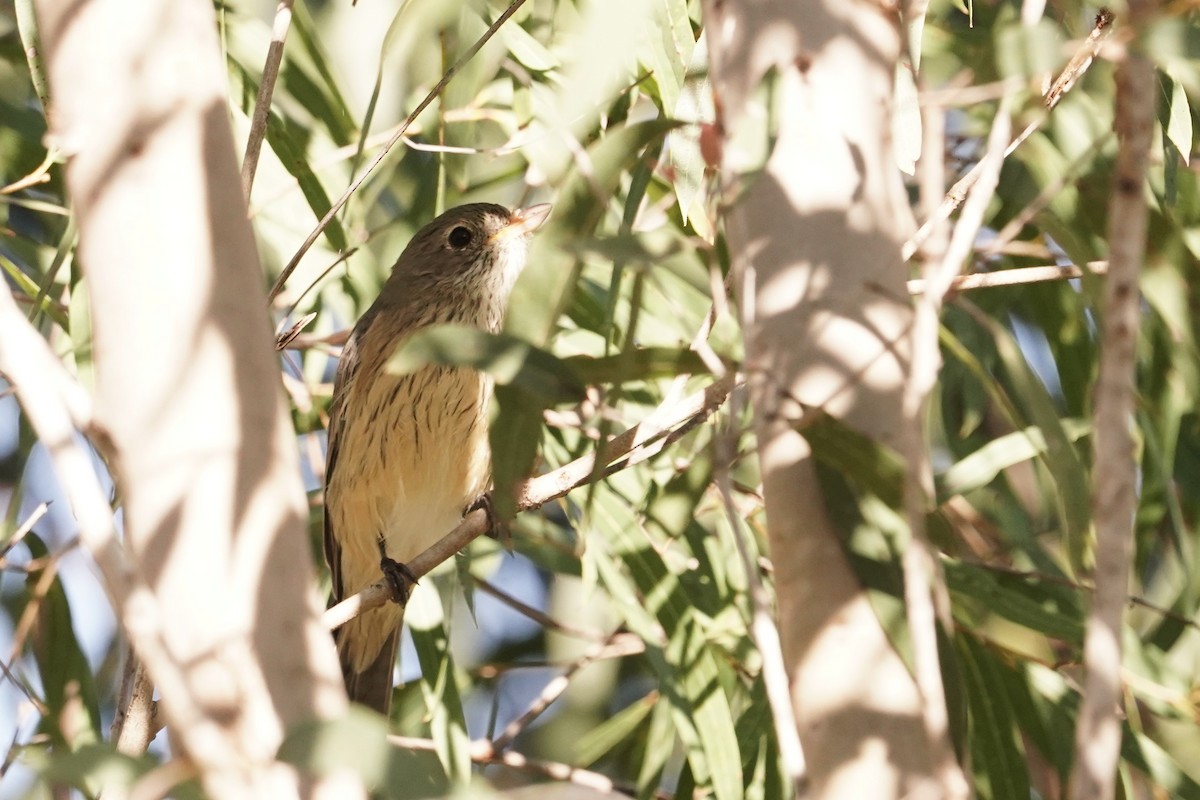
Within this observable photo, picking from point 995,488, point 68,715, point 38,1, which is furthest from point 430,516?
point 38,1

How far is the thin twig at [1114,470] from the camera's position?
1.08 meters

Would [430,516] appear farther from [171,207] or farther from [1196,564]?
[171,207]

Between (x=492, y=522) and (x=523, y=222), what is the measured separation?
64.3 inches

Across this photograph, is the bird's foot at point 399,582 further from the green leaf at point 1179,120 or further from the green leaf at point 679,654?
the green leaf at point 1179,120

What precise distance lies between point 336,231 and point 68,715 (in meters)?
1.24

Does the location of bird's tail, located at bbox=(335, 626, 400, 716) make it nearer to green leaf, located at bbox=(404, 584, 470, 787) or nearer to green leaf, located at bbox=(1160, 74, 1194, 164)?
green leaf, located at bbox=(404, 584, 470, 787)

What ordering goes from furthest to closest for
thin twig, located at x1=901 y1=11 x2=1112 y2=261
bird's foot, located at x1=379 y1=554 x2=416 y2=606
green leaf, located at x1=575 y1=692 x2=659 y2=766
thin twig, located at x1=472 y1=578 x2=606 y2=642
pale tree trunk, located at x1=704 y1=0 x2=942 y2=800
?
Answer: thin twig, located at x1=472 y1=578 x2=606 y2=642
green leaf, located at x1=575 y1=692 x2=659 y2=766
bird's foot, located at x1=379 y1=554 x2=416 y2=606
thin twig, located at x1=901 y1=11 x2=1112 y2=261
pale tree trunk, located at x1=704 y1=0 x2=942 y2=800

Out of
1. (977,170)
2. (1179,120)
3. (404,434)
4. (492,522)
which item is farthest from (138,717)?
(1179,120)

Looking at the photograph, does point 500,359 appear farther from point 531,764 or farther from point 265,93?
point 531,764

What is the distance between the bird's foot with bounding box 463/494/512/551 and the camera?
2.53 m

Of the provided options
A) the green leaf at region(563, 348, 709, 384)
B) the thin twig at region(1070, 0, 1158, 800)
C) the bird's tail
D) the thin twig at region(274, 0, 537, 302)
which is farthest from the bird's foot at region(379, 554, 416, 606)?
the thin twig at region(1070, 0, 1158, 800)

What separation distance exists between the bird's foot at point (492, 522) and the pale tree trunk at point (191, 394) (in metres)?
0.53

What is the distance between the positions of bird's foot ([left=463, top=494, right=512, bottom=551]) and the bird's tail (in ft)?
1.29

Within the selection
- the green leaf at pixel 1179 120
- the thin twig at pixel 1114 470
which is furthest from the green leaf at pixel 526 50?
the thin twig at pixel 1114 470
